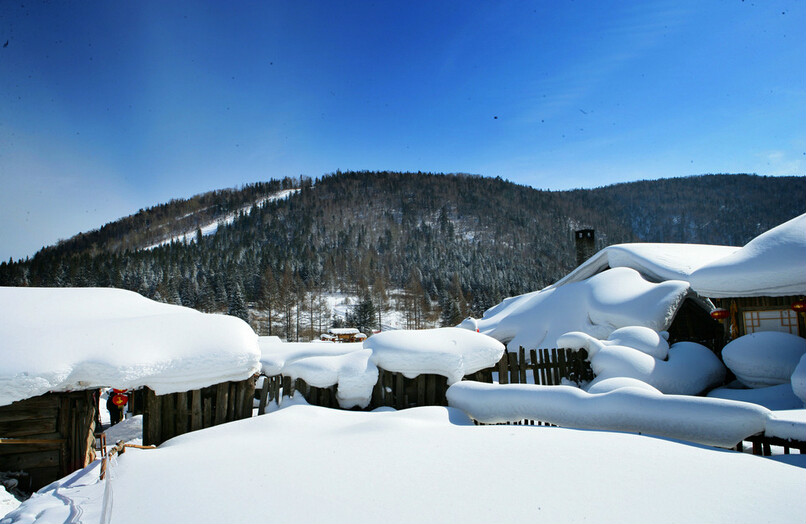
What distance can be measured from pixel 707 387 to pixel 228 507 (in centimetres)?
1138

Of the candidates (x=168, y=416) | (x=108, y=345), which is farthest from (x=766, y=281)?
(x=108, y=345)

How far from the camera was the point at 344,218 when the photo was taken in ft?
473

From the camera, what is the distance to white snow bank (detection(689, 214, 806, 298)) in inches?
352

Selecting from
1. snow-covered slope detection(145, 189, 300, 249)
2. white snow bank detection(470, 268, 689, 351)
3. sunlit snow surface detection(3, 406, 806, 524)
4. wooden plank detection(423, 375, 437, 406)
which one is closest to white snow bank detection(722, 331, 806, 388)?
white snow bank detection(470, 268, 689, 351)

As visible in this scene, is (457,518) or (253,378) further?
(253,378)

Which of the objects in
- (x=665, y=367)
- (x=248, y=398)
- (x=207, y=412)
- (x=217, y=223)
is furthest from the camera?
(x=217, y=223)

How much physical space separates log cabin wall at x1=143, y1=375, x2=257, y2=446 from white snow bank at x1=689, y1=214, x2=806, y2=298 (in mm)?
11458

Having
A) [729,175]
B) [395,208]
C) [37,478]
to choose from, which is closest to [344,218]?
[395,208]

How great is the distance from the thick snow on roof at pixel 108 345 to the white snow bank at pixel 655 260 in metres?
14.7

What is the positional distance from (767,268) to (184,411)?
1224cm

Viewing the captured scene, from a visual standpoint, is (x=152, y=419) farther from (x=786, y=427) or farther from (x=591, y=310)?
(x=591, y=310)

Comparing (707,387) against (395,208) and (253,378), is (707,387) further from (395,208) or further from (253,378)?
(395,208)

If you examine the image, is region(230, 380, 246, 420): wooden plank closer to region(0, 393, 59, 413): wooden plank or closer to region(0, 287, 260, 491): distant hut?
region(0, 287, 260, 491): distant hut

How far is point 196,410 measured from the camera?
607cm
